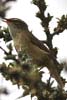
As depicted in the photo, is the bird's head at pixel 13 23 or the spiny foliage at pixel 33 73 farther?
the bird's head at pixel 13 23

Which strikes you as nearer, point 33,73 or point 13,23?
point 33,73

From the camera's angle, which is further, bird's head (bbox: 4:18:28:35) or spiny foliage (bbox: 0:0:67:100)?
bird's head (bbox: 4:18:28:35)

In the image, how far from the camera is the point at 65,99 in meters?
1.09

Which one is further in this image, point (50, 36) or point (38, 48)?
point (38, 48)

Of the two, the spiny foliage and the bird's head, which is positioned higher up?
the bird's head

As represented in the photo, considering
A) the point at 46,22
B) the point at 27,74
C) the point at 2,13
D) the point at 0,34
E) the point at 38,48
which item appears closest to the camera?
the point at 27,74

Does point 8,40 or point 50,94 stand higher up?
point 8,40

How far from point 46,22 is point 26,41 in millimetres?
1128

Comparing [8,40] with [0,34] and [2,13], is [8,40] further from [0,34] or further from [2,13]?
[2,13]

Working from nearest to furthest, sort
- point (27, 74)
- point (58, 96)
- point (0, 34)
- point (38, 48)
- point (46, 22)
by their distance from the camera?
point (27, 74) → point (58, 96) → point (0, 34) → point (46, 22) → point (38, 48)

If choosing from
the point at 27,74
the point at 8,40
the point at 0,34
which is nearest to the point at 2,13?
the point at 27,74

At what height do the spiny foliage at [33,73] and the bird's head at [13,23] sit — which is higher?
the bird's head at [13,23]

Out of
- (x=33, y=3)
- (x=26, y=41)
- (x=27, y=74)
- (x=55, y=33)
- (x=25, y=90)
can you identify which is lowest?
(x=27, y=74)

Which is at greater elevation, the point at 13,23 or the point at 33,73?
the point at 13,23
